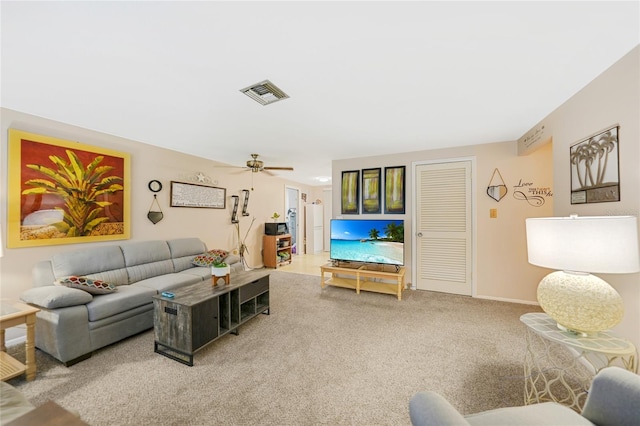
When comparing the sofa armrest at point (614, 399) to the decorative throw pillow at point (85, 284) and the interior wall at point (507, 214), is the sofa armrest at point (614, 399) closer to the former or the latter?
the interior wall at point (507, 214)

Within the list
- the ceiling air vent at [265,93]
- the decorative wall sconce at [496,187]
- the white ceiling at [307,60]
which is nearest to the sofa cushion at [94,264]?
the white ceiling at [307,60]

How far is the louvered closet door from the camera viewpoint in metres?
3.68

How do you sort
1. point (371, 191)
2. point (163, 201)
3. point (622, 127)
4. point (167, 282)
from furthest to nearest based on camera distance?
point (371, 191) → point (163, 201) → point (167, 282) → point (622, 127)

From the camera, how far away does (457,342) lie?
2.36 m

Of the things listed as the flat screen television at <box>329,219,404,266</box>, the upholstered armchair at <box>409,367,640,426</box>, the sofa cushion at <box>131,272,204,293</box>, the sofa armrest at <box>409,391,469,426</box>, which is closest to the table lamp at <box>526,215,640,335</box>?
the upholstered armchair at <box>409,367,640,426</box>

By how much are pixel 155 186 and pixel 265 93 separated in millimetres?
2575

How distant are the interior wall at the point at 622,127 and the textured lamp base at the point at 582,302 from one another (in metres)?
0.48

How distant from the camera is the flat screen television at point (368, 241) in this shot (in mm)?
3732

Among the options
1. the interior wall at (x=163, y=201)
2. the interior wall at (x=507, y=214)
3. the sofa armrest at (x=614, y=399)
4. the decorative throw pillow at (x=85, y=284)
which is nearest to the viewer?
the sofa armrest at (x=614, y=399)

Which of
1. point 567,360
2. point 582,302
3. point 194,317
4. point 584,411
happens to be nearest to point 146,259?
point 194,317

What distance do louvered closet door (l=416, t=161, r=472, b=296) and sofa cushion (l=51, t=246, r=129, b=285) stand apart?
13.6 feet

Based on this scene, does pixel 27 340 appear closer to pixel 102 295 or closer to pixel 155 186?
pixel 102 295

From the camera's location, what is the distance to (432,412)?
83cm

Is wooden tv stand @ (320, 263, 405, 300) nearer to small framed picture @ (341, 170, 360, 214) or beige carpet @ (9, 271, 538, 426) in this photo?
beige carpet @ (9, 271, 538, 426)
